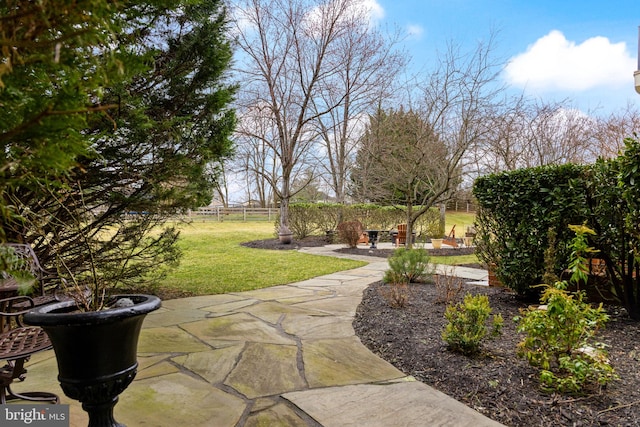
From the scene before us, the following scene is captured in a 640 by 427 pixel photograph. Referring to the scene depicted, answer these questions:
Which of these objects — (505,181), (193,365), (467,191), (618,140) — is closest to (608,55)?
(618,140)

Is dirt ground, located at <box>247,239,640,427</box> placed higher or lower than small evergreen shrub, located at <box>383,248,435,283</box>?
lower

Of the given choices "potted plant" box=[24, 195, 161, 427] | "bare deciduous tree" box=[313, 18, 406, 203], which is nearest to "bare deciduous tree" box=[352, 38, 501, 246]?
"bare deciduous tree" box=[313, 18, 406, 203]

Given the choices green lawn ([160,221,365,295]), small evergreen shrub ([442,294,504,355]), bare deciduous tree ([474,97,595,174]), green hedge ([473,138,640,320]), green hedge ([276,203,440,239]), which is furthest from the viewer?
green hedge ([276,203,440,239])

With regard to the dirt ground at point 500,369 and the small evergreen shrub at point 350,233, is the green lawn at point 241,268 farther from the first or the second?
the dirt ground at point 500,369

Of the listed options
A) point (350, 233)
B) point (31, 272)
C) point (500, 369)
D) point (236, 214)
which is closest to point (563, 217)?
point (500, 369)

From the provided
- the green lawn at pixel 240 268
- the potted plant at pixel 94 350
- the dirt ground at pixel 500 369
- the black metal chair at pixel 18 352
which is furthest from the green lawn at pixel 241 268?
the potted plant at pixel 94 350

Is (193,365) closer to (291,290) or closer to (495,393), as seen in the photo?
Answer: (495,393)

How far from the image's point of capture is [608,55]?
387 inches

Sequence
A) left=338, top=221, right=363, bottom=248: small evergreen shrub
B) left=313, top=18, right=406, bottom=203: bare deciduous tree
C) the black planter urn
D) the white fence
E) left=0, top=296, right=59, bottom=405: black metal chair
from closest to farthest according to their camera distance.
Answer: the black planter urn, left=0, top=296, right=59, bottom=405: black metal chair, left=313, top=18, right=406, bottom=203: bare deciduous tree, left=338, top=221, right=363, bottom=248: small evergreen shrub, the white fence

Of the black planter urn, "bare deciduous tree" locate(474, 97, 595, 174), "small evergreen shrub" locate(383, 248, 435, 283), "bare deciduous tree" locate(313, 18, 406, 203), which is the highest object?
"bare deciduous tree" locate(313, 18, 406, 203)

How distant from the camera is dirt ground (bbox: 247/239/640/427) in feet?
6.36

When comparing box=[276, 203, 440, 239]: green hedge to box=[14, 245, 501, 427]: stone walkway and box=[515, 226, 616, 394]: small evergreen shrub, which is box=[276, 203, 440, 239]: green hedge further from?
box=[515, 226, 616, 394]: small evergreen shrub

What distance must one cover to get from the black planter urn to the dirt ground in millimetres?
1782

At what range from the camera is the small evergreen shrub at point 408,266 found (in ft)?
17.9
